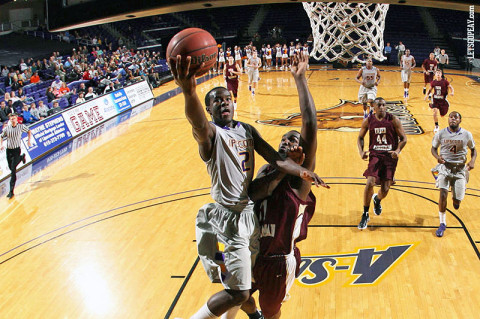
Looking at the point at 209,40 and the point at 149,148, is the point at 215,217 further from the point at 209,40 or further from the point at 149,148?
the point at 149,148

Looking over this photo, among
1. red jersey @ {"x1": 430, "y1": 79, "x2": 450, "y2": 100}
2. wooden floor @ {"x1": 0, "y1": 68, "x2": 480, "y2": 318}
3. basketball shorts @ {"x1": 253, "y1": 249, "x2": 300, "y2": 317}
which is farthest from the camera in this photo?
red jersey @ {"x1": 430, "y1": 79, "x2": 450, "y2": 100}

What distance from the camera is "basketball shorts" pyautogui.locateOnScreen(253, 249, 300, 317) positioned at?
355cm

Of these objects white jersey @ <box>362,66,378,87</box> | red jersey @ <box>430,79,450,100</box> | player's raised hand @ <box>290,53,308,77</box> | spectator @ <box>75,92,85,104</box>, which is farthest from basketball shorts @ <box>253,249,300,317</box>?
spectator @ <box>75,92,85,104</box>

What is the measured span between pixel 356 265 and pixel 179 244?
7.74 ft

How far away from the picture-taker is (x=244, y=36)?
33594mm

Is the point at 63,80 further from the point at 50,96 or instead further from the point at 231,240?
the point at 231,240

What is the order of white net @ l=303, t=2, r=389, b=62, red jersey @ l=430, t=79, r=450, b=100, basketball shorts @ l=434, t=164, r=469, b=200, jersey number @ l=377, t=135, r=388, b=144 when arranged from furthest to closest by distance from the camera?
red jersey @ l=430, t=79, r=450, b=100 → white net @ l=303, t=2, r=389, b=62 → jersey number @ l=377, t=135, r=388, b=144 → basketball shorts @ l=434, t=164, r=469, b=200

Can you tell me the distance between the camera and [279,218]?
3.46 metres

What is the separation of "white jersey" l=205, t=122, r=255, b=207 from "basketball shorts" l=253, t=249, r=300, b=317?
56 cm

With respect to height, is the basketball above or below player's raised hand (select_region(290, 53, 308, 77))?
above

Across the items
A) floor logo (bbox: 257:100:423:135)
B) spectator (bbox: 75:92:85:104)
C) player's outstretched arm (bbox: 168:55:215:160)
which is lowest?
floor logo (bbox: 257:100:423:135)

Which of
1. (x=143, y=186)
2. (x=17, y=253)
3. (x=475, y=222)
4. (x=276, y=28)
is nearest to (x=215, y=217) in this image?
(x=17, y=253)

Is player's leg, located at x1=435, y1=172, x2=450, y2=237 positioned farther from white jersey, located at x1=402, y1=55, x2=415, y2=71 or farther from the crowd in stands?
white jersey, located at x1=402, y1=55, x2=415, y2=71

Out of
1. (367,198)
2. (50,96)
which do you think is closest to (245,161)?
(367,198)
